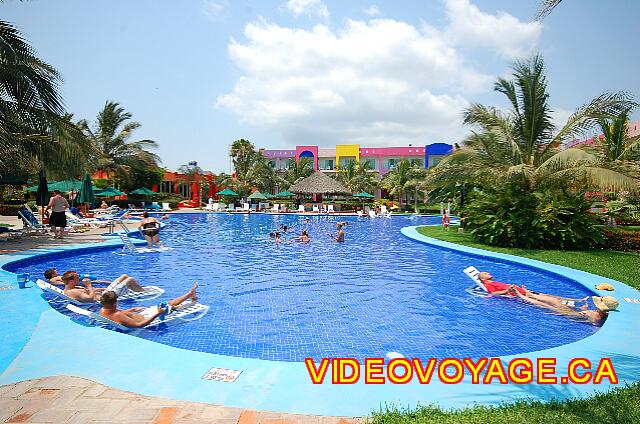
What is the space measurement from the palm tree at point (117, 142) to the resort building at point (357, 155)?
1897 cm

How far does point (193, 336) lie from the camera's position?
570 cm

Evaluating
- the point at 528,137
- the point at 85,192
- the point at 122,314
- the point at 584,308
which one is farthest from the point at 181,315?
the point at 85,192

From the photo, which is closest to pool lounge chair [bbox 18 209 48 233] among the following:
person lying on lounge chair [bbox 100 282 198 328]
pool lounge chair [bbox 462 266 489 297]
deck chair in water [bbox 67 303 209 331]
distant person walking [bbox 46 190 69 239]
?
distant person walking [bbox 46 190 69 239]

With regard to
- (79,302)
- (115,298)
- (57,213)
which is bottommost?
(79,302)

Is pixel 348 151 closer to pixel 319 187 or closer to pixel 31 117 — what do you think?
pixel 319 187

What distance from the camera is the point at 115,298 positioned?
5.46m

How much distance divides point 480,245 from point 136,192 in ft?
106

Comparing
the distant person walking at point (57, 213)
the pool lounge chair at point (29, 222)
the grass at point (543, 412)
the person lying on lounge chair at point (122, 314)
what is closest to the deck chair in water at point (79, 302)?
the person lying on lounge chair at point (122, 314)

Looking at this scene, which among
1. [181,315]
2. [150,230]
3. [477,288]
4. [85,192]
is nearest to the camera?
[181,315]

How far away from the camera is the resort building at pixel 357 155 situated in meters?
53.3

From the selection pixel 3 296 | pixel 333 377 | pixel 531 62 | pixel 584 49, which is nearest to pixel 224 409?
pixel 333 377

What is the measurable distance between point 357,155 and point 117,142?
31634mm

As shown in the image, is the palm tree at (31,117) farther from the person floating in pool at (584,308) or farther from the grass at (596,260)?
the grass at (596,260)

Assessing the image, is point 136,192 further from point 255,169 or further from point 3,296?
point 3,296
